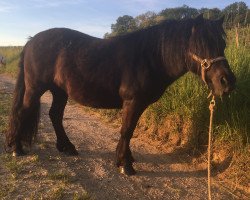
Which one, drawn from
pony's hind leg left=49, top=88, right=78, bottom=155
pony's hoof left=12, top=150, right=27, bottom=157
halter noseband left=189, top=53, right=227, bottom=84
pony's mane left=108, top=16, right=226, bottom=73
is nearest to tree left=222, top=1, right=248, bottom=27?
pony's mane left=108, top=16, right=226, bottom=73

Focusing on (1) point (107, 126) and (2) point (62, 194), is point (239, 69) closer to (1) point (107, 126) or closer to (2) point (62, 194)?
(1) point (107, 126)

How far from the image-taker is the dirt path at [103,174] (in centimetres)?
372

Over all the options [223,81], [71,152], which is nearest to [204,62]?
[223,81]

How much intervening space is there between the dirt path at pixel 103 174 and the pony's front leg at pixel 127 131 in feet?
0.42

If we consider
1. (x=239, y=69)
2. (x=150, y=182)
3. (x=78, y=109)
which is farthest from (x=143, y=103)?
(x=78, y=109)

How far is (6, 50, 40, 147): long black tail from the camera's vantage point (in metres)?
4.80

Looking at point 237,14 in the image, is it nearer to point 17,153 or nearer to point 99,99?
point 99,99

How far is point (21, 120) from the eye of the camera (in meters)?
4.81

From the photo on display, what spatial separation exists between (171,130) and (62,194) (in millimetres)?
2569

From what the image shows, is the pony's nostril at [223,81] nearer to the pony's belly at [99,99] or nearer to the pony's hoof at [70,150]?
the pony's belly at [99,99]

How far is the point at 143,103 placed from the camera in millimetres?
4242

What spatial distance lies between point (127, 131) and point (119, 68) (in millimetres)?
829

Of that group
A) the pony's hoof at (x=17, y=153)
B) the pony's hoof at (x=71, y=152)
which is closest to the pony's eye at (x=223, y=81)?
the pony's hoof at (x=71, y=152)

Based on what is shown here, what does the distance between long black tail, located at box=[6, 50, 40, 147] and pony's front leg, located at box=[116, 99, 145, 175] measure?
139cm
